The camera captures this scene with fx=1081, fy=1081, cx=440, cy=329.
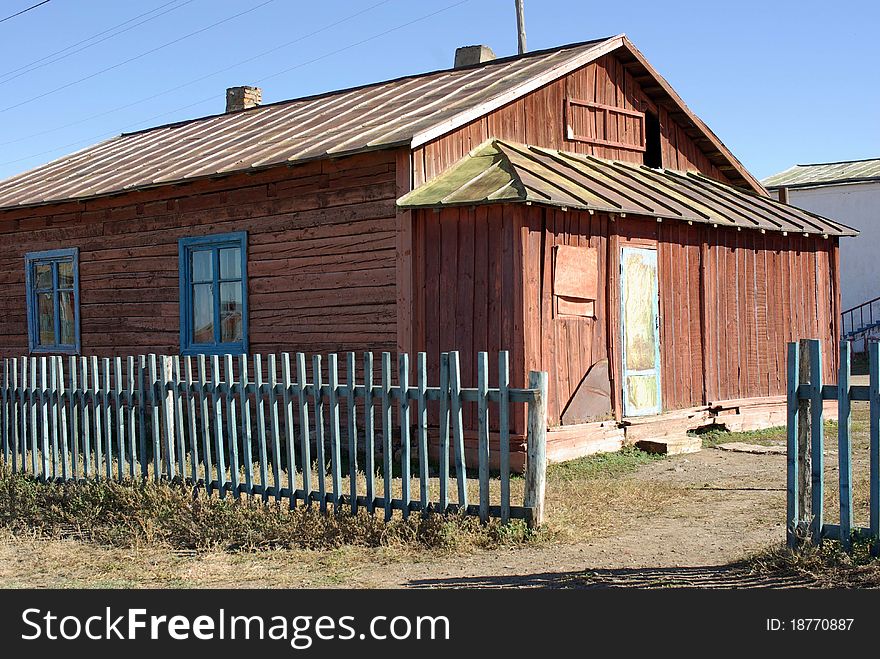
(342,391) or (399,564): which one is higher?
(342,391)

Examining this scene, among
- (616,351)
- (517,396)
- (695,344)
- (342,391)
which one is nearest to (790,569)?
(517,396)

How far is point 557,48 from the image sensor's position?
51.7 ft

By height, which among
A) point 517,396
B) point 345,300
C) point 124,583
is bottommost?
point 124,583

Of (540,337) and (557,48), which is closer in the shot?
(540,337)

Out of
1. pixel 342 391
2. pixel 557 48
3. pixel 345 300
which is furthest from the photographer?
pixel 557 48

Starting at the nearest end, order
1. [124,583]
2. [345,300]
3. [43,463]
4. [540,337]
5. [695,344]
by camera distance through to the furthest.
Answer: [124,583] → [43,463] → [540,337] → [345,300] → [695,344]

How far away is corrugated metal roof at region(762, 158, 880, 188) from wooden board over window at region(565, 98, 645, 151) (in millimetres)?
18647

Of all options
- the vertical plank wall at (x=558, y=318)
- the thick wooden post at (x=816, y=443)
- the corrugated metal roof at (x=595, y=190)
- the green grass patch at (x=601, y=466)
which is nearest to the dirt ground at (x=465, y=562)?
the thick wooden post at (x=816, y=443)

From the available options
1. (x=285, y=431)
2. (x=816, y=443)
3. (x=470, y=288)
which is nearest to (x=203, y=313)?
(x=470, y=288)

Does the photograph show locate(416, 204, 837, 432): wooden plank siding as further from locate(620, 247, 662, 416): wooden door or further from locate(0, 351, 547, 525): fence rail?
locate(0, 351, 547, 525): fence rail

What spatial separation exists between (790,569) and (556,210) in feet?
21.5

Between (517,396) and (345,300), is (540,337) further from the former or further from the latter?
(517,396)

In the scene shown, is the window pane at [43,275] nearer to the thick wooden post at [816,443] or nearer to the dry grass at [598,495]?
the dry grass at [598,495]

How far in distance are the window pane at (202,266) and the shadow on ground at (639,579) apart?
8889mm
